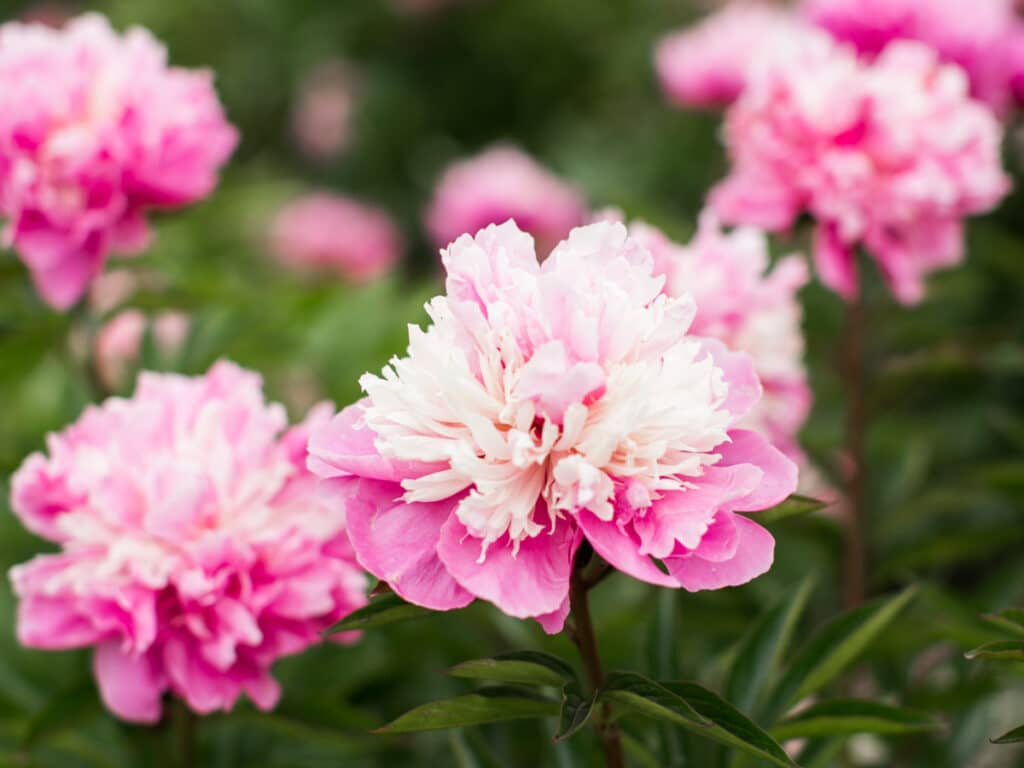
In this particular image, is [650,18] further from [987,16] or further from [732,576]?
[732,576]

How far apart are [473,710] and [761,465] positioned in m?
0.22

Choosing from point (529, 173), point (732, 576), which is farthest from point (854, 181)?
point (529, 173)

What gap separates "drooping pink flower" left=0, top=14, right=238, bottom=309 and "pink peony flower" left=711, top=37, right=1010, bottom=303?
54 cm

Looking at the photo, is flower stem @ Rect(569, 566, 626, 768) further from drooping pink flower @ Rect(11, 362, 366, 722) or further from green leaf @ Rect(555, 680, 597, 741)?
drooping pink flower @ Rect(11, 362, 366, 722)

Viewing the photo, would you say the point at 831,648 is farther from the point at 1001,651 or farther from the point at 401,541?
the point at 401,541

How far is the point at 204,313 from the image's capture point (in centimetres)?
137

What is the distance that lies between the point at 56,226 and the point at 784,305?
0.67 metres

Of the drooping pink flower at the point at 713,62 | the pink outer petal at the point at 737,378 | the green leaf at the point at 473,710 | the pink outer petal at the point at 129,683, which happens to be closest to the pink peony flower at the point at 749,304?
the pink outer petal at the point at 737,378

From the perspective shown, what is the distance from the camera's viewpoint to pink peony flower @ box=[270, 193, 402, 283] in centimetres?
288

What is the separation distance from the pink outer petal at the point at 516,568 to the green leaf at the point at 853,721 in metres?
0.24

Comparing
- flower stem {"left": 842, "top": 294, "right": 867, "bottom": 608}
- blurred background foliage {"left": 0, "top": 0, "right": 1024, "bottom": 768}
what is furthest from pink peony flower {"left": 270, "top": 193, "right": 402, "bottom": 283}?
flower stem {"left": 842, "top": 294, "right": 867, "bottom": 608}

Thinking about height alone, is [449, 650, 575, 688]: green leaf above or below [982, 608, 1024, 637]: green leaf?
below

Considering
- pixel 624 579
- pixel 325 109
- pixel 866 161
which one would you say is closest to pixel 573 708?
pixel 624 579

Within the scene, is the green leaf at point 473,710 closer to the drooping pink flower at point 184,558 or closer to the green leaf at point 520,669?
the green leaf at point 520,669
